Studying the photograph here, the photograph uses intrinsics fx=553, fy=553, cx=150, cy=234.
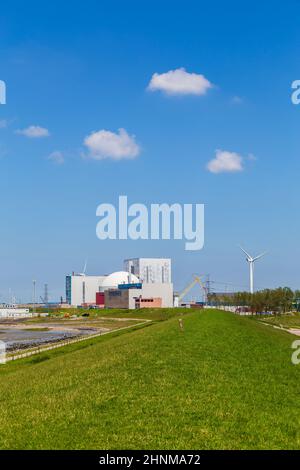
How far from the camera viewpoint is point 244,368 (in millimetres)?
29250

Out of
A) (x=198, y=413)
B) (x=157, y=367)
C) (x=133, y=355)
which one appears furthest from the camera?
(x=133, y=355)

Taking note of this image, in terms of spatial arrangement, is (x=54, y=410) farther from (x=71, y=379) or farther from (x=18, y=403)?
(x=71, y=379)

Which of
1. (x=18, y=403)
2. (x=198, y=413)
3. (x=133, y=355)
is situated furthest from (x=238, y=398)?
(x=133, y=355)

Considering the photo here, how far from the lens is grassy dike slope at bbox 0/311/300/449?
15.5 meters

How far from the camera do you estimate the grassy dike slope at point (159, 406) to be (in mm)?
15547

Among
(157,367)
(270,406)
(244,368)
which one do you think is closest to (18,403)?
(157,367)

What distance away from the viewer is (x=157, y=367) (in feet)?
93.0

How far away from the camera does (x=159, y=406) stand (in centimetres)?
1905

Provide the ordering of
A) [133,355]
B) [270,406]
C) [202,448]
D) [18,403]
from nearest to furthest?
[202,448] < [270,406] < [18,403] < [133,355]

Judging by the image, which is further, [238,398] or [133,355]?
[133,355]
